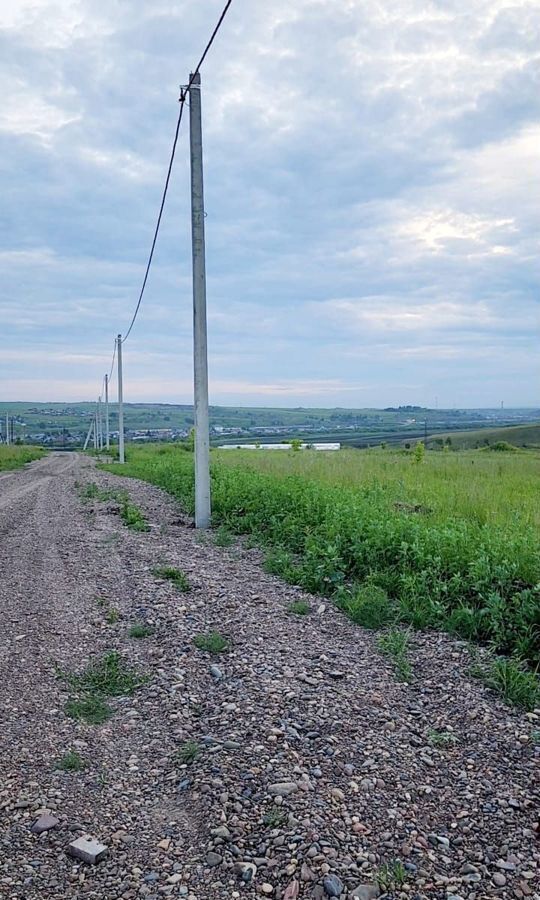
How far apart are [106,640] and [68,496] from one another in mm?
12527

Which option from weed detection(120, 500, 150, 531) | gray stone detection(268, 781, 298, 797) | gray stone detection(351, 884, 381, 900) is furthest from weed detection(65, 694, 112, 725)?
weed detection(120, 500, 150, 531)

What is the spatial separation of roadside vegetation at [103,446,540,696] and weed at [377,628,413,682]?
0.83 feet

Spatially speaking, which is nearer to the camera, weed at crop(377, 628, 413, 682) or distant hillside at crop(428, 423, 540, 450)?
weed at crop(377, 628, 413, 682)

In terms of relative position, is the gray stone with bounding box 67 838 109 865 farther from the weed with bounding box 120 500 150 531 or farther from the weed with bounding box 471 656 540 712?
the weed with bounding box 120 500 150 531

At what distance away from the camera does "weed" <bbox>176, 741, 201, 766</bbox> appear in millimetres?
3535

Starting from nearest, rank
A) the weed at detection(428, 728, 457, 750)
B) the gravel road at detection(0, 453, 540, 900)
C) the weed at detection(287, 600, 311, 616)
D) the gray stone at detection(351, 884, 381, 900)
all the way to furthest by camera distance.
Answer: the gray stone at detection(351, 884, 381, 900) → the gravel road at detection(0, 453, 540, 900) → the weed at detection(428, 728, 457, 750) → the weed at detection(287, 600, 311, 616)

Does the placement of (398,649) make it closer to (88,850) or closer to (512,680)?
(512,680)

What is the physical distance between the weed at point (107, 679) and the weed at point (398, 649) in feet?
5.64

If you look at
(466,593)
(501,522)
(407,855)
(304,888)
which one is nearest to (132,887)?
(304,888)

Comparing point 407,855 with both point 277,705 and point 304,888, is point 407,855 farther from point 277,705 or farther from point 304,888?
point 277,705

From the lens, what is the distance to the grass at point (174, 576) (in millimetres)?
6945

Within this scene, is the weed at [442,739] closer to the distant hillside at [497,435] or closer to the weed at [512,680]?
the weed at [512,680]

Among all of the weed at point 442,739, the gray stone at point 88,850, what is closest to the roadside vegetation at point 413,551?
the weed at point 442,739

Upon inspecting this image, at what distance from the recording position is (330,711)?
399 cm
